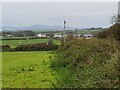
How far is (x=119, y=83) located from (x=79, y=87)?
132cm

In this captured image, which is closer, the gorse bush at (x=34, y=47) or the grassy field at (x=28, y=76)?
the grassy field at (x=28, y=76)

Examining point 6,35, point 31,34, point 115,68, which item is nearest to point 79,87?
point 115,68

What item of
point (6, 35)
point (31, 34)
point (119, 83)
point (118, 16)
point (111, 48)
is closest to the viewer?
point (119, 83)

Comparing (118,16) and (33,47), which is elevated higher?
(118,16)

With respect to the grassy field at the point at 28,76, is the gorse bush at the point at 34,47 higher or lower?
lower

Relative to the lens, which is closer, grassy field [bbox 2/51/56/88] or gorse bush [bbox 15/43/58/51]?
grassy field [bbox 2/51/56/88]

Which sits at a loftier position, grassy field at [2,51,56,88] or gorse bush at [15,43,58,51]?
grassy field at [2,51,56,88]

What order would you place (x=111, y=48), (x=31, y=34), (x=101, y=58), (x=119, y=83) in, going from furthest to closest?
(x=31, y=34)
(x=111, y=48)
(x=101, y=58)
(x=119, y=83)

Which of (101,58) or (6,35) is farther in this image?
(6,35)

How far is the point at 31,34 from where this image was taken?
76.0 m

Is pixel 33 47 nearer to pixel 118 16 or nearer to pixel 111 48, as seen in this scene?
pixel 118 16

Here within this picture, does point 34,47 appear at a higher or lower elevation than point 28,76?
lower

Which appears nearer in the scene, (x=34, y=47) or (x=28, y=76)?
(x=28, y=76)

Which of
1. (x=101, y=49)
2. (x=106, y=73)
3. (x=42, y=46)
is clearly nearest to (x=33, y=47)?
(x=42, y=46)
